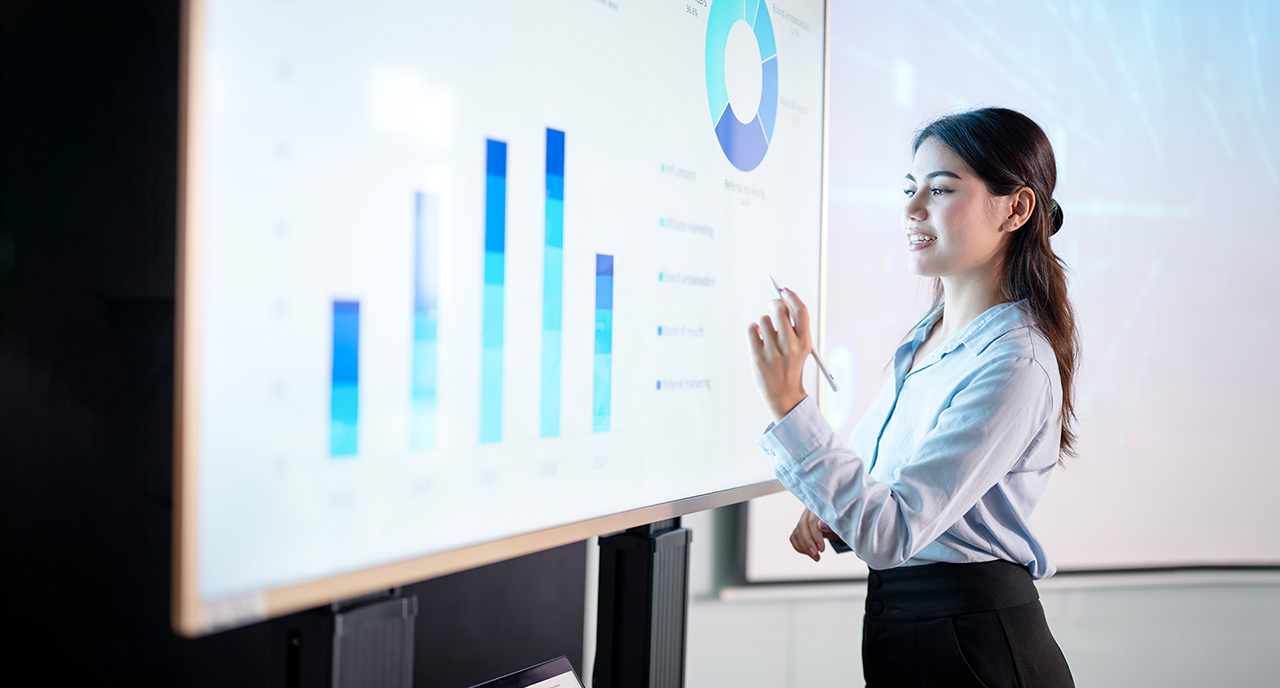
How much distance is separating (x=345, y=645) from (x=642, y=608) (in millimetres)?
505

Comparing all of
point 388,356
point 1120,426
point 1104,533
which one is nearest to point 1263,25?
point 1120,426

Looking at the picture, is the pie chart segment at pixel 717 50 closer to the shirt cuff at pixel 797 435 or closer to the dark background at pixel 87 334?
the shirt cuff at pixel 797 435

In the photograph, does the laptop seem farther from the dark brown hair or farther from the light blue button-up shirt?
the dark brown hair

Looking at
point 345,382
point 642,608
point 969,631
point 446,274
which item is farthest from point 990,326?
point 345,382

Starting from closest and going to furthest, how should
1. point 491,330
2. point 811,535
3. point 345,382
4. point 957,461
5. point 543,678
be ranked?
point 345,382 < point 491,330 < point 957,461 < point 543,678 < point 811,535

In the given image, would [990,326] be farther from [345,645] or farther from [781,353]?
[345,645]

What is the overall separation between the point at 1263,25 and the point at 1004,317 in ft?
6.04

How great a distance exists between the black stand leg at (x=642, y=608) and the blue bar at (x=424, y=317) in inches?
18.6

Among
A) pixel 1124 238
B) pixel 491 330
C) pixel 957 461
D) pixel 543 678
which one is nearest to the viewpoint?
pixel 491 330

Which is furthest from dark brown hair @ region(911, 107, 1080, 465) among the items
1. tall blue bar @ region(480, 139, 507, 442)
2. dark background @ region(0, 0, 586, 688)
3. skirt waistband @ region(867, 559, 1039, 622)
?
dark background @ region(0, 0, 586, 688)

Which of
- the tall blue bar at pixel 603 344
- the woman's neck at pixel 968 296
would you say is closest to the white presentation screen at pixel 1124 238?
the woman's neck at pixel 968 296

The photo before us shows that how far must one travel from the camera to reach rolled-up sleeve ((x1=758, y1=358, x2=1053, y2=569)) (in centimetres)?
92

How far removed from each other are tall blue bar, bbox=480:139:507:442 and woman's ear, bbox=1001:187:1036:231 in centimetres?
76

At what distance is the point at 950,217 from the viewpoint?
109 cm
